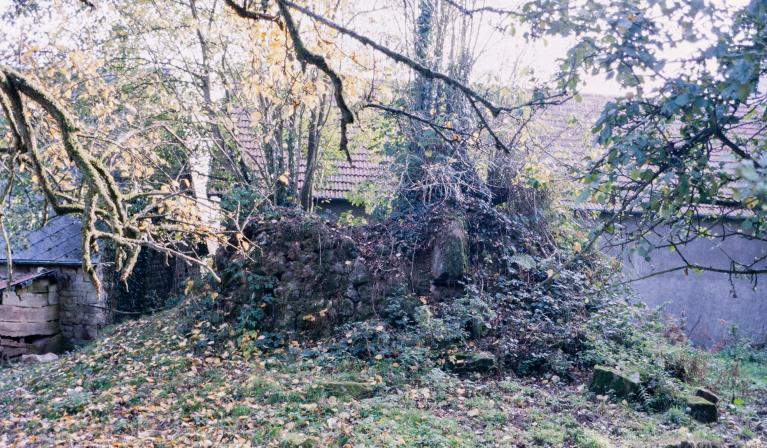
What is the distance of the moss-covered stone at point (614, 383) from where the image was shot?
23.0 feet

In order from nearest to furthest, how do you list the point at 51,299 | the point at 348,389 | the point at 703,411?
1. the point at 703,411
2. the point at 348,389
3. the point at 51,299

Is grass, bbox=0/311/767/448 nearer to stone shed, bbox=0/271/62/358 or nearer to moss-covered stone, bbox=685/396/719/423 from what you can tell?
moss-covered stone, bbox=685/396/719/423

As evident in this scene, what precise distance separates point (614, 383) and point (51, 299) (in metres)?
12.7

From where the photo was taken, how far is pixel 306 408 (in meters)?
6.32

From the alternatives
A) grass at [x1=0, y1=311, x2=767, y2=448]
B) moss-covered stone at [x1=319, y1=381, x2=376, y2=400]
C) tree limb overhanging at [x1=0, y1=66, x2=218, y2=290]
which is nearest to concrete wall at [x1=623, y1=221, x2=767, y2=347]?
grass at [x1=0, y1=311, x2=767, y2=448]

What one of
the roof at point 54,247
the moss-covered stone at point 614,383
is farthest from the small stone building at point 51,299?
the moss-covered stone at point 614,383

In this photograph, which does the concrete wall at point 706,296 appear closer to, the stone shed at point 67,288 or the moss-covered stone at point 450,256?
the moss-covered stone at point 450,256

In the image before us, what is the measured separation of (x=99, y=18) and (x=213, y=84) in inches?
85.4

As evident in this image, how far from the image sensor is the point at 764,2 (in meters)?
3.20

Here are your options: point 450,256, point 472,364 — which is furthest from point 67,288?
point 472,364

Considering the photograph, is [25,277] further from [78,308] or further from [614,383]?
[614,383]

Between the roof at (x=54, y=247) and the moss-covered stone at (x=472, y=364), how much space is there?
987 cm

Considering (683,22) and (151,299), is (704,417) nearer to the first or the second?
(683,22)

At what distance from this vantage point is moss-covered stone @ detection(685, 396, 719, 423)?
21.1 ft
